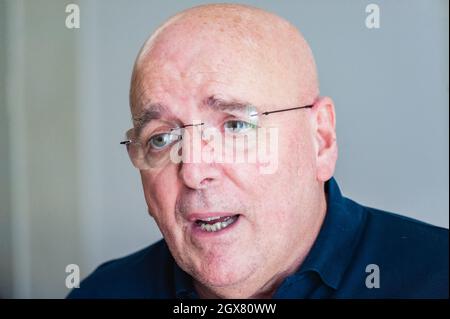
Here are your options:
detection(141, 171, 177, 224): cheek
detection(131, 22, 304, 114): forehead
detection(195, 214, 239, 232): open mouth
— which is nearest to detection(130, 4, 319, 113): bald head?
detection(131, 22, 304, 114): forehead

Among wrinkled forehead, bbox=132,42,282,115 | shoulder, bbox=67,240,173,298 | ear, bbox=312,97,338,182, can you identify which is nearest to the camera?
wrinkled forehead, bbox=132,42,282,115

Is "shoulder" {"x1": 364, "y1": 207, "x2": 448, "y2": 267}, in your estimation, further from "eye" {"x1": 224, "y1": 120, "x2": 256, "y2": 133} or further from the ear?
"eye" {"x1": 224, "y1": 120, "x2": 256, "y2": 133}

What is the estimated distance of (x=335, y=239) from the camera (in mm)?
1235

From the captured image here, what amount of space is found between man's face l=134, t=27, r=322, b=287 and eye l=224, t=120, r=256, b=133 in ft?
0.10

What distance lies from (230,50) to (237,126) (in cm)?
15

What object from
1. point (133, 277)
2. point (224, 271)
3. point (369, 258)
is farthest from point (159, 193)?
point (369, 258)

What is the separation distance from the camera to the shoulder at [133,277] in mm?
1387

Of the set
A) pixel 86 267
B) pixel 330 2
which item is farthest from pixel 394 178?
pixel 86 267

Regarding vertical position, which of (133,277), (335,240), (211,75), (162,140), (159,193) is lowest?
(133,277)

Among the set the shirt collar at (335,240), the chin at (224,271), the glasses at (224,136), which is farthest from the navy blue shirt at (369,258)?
the glasses at (224,136)

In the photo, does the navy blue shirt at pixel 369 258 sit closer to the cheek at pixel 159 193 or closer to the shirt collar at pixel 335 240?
the shirt collar at pixel 335 240

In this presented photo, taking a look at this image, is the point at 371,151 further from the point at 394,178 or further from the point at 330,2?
the point at 330,2

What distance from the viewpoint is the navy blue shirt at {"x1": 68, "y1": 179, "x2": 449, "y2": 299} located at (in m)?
1.19

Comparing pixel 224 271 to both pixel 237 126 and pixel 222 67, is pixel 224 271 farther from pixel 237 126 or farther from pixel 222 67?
pixel 222 67
